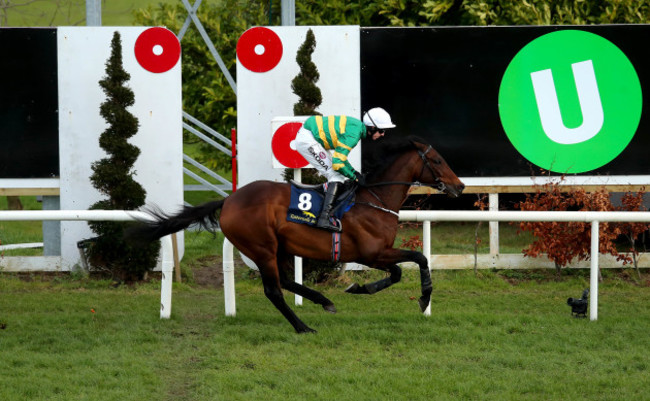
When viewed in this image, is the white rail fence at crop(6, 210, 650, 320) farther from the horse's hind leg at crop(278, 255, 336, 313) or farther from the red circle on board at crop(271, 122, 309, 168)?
the red circle on board at crop(271, 122, 309, 168)

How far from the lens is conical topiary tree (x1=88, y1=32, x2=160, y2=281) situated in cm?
816

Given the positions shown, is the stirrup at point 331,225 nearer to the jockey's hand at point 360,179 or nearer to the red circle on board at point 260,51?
the jockey's hand at point 360,179

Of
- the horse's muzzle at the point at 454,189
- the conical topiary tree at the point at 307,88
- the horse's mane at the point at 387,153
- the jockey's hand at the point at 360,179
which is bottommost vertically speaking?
→ the horse's muzzle at the point at 454,189

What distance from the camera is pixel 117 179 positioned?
8.16m

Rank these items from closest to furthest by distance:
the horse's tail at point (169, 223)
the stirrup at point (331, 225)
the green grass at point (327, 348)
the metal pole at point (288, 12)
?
the green grass at point (327, 348)
the stirrup at point (331, 225)
the horse's tail at point (169, 223)
the metal pole at point (288, 12)

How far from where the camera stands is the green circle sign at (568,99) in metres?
8.85

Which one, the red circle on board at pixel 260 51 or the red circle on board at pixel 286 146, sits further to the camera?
the red circle on board at pixel 260 51

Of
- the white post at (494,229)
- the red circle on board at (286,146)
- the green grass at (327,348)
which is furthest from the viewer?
the white post at (494,229)

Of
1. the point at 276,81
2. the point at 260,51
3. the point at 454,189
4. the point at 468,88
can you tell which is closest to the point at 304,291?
the point at 454,189

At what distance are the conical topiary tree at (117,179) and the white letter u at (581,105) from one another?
410 centimetres

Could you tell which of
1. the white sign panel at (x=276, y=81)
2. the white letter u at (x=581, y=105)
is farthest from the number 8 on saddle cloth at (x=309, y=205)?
the white letter u at (x=581, y=105)

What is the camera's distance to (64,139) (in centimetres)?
860

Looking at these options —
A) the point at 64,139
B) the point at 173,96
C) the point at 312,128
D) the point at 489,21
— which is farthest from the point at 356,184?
the point at 489,21

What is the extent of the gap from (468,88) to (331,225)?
11.1 feet
